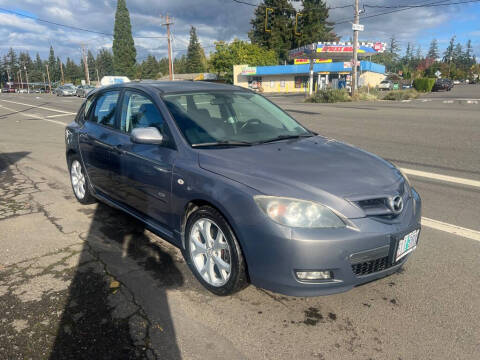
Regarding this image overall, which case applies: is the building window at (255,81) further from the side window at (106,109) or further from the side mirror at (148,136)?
the side mirror at (148,136)

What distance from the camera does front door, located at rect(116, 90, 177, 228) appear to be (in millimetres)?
3344

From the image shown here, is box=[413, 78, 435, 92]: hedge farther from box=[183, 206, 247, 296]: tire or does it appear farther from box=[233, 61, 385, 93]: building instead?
box=[183, 206, 247, 296]: tire

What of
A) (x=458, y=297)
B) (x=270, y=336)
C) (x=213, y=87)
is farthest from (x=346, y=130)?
(x=270, y=336)

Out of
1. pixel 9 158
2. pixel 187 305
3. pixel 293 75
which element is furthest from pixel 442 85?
pixel 187 305

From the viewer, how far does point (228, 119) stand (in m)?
3.77

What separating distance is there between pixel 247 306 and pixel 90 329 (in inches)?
43.4

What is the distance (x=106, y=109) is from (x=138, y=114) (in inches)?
35.0

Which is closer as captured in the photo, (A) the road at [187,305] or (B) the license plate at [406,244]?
(A) the road at [187,305]

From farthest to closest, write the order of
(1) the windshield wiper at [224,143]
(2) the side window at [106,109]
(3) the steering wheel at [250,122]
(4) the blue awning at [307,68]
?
(4) the blue awning at [307,68] → (2) the side window at [106,109] → (3) the steering wheel at [250,122] → (1) the windshield wiper at [224,143]

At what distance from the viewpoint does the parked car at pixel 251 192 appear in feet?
8.27

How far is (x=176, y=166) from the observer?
10.5 feet

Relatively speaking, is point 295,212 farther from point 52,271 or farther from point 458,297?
point 52,271

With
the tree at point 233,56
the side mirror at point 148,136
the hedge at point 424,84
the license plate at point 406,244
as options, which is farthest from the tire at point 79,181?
the tree at point 233,56

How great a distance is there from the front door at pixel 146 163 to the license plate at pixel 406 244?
1.84 m
